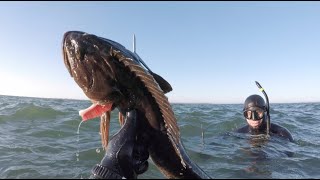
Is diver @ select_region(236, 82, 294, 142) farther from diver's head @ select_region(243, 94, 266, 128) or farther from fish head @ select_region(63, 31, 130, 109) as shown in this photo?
fish head @ select_region(63, 31, 130, 109)

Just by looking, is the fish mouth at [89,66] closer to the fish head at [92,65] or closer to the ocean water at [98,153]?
the fish head at [92,65]

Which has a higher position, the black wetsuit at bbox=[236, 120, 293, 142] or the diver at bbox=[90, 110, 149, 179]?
the diver at bbox=[90, 110, 149, 179]

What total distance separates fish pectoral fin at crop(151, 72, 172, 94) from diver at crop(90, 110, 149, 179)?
0.37 m

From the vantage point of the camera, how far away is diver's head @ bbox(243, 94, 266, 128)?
348 inches

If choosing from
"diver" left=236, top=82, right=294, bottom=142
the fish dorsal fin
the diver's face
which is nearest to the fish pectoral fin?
the fish dorsal fin

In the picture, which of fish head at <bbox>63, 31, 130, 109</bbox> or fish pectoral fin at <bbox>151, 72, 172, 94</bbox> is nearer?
fish head at <bbox>63, 31, 130, 109</bbox>

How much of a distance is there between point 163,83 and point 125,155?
2.62ft

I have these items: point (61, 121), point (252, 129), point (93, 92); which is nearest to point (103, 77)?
point (93, 92)

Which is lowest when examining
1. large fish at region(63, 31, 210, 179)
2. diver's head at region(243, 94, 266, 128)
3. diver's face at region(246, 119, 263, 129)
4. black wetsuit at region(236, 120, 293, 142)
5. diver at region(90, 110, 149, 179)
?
black wetsuit at region(236, 120, 293, 142)

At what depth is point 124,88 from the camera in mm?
3096

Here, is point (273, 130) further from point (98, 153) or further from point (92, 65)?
point (92, 65)

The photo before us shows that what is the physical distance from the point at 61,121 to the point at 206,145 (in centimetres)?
503

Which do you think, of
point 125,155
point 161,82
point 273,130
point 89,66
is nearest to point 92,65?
point 89,66

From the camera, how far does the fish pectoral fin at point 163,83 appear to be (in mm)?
3228
